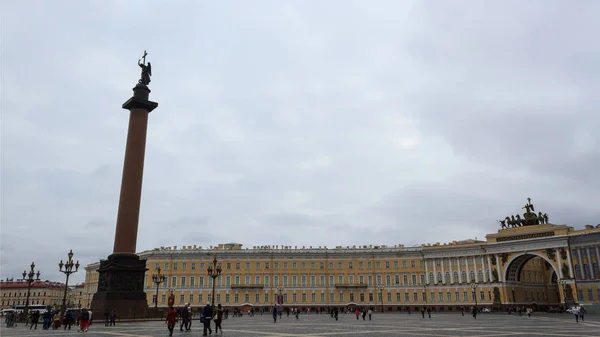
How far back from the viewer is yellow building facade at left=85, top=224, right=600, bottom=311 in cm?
8156

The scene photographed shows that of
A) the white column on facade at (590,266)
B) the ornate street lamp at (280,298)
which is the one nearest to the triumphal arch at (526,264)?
the white column on facade at (590,266)

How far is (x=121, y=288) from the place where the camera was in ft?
110

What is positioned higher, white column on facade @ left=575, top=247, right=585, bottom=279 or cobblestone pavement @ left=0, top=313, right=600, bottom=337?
white column on facade @ left=575, top=247, right=585, bottom=279

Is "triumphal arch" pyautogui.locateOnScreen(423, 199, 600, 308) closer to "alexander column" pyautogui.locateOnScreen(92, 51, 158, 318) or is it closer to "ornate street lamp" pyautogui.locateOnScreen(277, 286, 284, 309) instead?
"ornate street lamp" pyautogui.locateOnScreen(277, 286, 284, 309)

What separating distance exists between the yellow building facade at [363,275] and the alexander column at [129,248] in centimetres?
4603

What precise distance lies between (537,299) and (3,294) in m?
136

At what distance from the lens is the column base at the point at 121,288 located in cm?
3281

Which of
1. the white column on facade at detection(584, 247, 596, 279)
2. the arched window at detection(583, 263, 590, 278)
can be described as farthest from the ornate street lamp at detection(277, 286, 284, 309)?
the white column on facade at detection(584, 247, 596, 279)

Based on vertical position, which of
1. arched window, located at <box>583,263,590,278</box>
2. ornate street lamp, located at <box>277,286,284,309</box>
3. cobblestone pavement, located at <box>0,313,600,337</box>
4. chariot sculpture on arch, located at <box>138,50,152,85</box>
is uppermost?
chariot sculpture on arch, located at <box>138,50,152,85</box>

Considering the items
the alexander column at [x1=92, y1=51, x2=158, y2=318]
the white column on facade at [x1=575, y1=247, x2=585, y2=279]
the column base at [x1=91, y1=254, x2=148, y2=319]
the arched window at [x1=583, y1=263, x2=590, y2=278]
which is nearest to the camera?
the column base at [x1=91, y1=254, x2=148, y2=319]

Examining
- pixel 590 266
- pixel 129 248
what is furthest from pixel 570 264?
pixel 129 248

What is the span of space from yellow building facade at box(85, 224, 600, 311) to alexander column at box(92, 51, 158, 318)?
46.0 m

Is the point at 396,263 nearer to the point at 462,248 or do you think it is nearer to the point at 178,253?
the point at 462,248

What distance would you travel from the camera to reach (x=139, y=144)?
36844 millimetres
